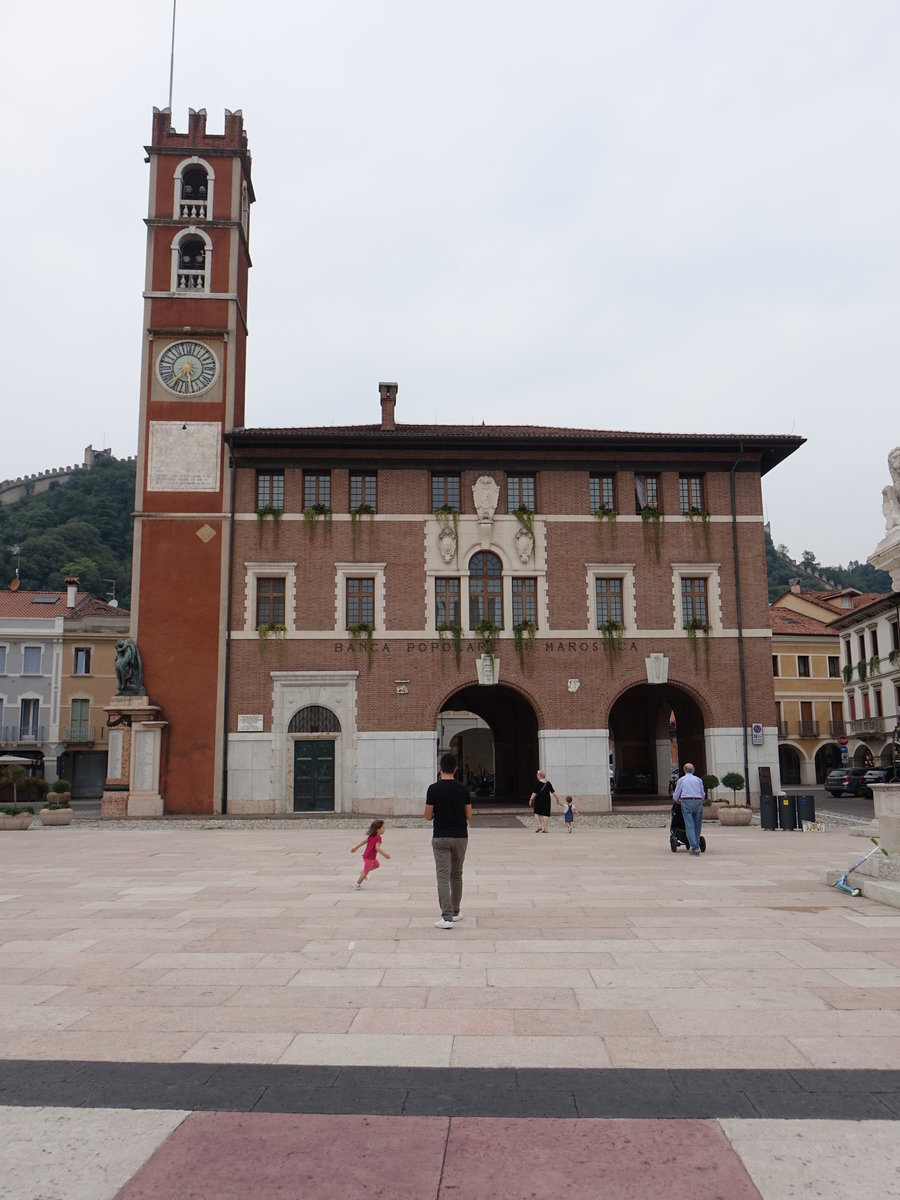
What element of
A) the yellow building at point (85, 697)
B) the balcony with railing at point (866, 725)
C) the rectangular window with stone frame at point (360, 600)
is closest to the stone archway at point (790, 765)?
the balcony with railing at point (866, 725)

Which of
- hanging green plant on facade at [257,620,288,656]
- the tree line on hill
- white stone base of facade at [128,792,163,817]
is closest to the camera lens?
white stone base of facade at [128,792,163,817]

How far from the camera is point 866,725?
5391cm

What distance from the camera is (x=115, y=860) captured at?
1761 cm

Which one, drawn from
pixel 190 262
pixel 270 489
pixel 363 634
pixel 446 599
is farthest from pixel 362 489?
pixel 190 262

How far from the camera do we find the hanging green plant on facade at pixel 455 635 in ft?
103

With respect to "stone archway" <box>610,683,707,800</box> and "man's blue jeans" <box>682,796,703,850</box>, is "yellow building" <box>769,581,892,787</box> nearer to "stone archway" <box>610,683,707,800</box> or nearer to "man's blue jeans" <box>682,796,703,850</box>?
"stone archway" <box>610,683,707,800</box>

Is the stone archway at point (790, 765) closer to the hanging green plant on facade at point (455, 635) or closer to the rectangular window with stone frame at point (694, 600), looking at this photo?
the rectangular window with stone frame at point (694, 600)

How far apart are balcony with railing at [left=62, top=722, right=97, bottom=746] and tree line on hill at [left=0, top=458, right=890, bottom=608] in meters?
17.3

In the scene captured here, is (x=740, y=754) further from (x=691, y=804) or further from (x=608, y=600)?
(x=691, y=804)

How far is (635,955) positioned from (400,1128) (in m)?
4.47

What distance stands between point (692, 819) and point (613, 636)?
14.5 m

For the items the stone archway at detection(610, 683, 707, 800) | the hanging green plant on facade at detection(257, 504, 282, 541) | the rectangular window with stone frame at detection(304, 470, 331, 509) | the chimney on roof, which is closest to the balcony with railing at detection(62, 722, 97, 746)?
the hanging green plant on facade at detection(257, 504, 282, 541)

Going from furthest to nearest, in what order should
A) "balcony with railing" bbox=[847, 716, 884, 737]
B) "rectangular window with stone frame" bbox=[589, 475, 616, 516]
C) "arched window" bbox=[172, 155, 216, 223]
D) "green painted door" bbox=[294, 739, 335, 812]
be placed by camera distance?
"balcony with railing" bbox=[847, 716, 884, 737], "arched window" bbox=[172, 155, 216, 223], "rectangular window with stone frame" bbox=[589, 475, 616, 516], "green painted door" bbox=[294, 739, 335, 812]

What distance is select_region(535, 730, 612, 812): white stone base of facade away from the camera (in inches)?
1233
